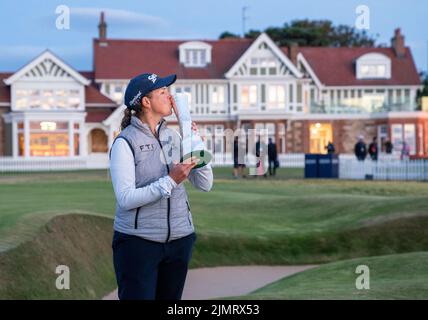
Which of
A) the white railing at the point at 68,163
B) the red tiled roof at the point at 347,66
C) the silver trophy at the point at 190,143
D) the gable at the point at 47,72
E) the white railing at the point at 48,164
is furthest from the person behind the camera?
the red tiled roof at the point at 347,66

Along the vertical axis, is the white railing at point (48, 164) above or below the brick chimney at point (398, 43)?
below

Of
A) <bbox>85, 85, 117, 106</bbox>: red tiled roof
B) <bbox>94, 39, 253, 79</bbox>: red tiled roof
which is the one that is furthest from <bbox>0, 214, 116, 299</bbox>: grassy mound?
<bbox>94, 39, 253, 79</bbox>: red tiled roof

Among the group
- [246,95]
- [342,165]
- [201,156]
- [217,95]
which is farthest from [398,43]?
[201,156]

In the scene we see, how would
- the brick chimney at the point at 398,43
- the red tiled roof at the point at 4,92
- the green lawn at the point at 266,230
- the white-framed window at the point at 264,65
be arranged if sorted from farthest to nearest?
the brick chimney at the point at 398,43
the white-framed window at the point at 264,65
the red tiled roof at the point at 4,92
the green lawn at the point at 266,230

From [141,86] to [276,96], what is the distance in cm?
5676

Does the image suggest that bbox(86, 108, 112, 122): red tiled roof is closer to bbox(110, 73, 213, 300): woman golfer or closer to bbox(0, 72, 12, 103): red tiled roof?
bbox(0, 72, 12, 103): red tiled roof

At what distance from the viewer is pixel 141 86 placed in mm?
5801

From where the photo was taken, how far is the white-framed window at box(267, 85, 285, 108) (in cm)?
6200

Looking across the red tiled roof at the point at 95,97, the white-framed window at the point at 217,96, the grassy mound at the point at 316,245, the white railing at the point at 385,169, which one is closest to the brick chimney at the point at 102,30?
the red tiled roof at the point at 95,97

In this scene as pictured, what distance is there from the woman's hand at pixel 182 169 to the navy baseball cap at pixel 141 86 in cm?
60

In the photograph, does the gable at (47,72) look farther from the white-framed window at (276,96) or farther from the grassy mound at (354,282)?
the grassy mound at (354,282)

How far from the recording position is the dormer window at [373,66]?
65188 mm
